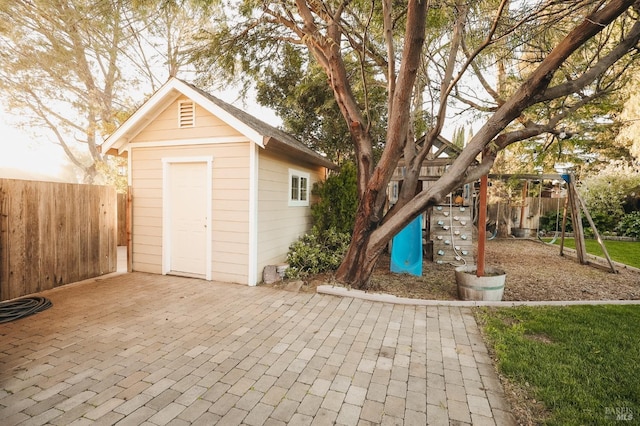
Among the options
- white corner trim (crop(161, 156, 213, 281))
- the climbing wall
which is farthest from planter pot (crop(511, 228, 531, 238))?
white corner trim (crop(161, 156, 213, 281))

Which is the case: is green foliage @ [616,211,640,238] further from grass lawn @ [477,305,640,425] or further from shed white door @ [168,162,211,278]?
shed white door @ [168,162,211,278]

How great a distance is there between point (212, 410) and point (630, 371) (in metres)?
3.74

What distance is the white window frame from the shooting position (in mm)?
7109

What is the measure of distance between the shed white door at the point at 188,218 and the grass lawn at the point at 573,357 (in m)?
5.09

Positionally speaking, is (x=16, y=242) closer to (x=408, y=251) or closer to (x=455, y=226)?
(x=408, y=251)

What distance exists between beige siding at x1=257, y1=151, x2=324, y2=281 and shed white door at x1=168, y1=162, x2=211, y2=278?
112 centimetres

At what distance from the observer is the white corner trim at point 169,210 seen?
18.9 feet

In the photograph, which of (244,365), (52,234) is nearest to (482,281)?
(244,365)

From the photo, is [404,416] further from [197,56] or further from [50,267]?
[197,56]

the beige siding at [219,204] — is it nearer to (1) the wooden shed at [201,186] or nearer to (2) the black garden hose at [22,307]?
(1) the wooden shed at [201,186]

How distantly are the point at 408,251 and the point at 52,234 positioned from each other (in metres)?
7.00

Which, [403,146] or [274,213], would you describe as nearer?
[403,146]

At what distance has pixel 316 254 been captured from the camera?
6574 mm

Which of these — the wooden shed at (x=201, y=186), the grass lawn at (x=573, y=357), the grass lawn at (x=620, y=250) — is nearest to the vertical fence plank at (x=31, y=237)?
the wooden shed at (x=201, y=186)
